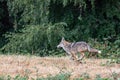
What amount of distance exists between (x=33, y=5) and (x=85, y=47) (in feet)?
19.3

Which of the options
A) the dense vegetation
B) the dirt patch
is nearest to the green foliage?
the dense vegetation

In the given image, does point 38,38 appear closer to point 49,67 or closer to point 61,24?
point 61,24

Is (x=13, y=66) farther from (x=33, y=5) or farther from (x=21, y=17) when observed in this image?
(x=21, y=17)

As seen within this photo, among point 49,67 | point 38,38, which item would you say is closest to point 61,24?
point 38,38

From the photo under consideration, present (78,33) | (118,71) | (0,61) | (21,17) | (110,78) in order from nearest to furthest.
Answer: (110,78) → (118,71) → (0,61) → (78,33) → (21,17)

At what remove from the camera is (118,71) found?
11.7 metres

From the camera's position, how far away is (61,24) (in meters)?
18.1

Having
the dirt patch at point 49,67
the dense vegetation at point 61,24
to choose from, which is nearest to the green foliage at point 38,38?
the dense vegetation at point 61,24

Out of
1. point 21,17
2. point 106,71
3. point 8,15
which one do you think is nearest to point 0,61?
point 106,71

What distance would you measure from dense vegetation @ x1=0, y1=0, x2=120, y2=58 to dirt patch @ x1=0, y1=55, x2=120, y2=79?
4.10 meters

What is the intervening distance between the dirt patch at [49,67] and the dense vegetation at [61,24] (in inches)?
161

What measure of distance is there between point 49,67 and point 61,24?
5826 mm

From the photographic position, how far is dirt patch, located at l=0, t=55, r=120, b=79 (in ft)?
37.5

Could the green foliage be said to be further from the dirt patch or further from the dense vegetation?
the dirt patch
